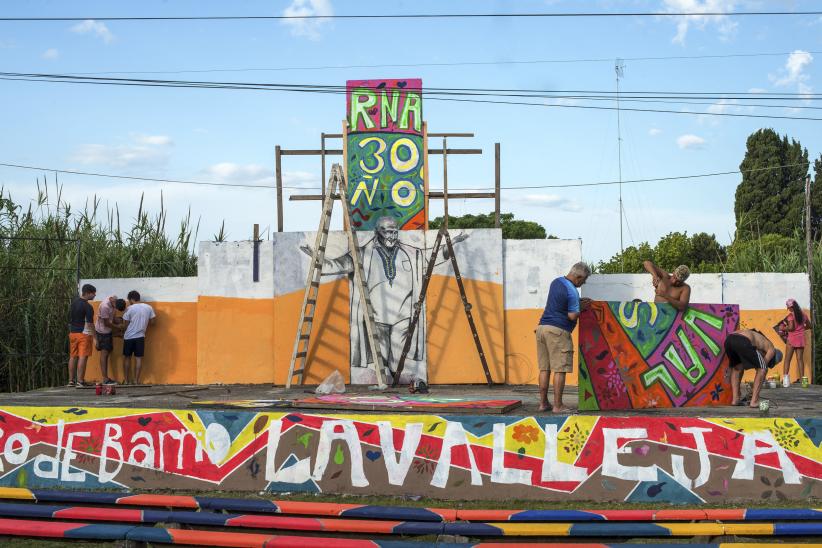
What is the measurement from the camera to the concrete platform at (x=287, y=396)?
1038 centimetres

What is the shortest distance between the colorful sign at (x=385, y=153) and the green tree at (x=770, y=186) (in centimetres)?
3158

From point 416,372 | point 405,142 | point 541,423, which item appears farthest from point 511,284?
point 541,423

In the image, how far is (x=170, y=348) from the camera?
50.8ft

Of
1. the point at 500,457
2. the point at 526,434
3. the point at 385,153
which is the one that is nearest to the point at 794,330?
the point at 385,153

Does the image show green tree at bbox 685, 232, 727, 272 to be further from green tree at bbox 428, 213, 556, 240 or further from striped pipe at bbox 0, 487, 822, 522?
striped pipe at bbox 0, 487, 822, 522

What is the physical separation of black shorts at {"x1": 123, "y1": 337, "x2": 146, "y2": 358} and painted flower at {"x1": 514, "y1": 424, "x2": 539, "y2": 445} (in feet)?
30.9

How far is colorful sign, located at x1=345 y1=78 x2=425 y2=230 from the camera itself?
50.1 ft

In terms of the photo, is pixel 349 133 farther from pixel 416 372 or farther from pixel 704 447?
pixel 704 447

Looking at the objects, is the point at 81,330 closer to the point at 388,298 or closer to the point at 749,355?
the point at 388,298

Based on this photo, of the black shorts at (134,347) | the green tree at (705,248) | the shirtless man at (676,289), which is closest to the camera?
the shirtless man at (676,289)

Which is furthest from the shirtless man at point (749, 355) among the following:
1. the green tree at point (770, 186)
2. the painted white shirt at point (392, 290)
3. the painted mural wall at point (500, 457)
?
the green tree at point (770, 186)

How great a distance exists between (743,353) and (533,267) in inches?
194

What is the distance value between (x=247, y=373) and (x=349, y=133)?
15.2ft

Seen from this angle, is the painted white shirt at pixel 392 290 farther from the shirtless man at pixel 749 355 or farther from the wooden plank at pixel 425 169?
the shirtless man at pixel 749 355
